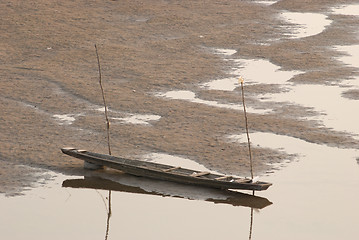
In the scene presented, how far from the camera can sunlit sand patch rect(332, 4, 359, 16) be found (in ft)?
94.7

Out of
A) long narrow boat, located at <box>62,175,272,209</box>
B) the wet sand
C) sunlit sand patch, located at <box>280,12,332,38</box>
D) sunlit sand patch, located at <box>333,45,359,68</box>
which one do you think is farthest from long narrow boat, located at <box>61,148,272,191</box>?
sunlit sand patch, located at <box>280,12,332,38</box>

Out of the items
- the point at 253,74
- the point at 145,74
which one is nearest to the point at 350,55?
the point at 253,74

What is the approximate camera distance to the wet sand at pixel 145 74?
15.5m

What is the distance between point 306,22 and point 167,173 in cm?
1546

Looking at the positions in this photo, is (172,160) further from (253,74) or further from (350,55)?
(350,55)

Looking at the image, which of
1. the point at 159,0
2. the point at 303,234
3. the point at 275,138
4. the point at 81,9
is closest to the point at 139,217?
the point at 303,234

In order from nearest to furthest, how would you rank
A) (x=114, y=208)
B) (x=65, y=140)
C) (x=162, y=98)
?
(x=114, y=208) < (x=65, y=140) < (x=162, y=98)

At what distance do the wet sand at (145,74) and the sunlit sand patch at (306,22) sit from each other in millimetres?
428

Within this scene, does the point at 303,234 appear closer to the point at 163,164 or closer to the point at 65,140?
the point at 163,164

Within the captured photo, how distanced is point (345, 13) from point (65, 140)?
1603 centimetres

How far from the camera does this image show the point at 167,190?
1359 cm

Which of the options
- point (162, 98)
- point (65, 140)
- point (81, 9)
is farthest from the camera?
point (81, 9)

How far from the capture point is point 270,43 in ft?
79.8

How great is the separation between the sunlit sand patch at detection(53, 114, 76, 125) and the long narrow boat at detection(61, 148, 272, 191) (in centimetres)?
260
